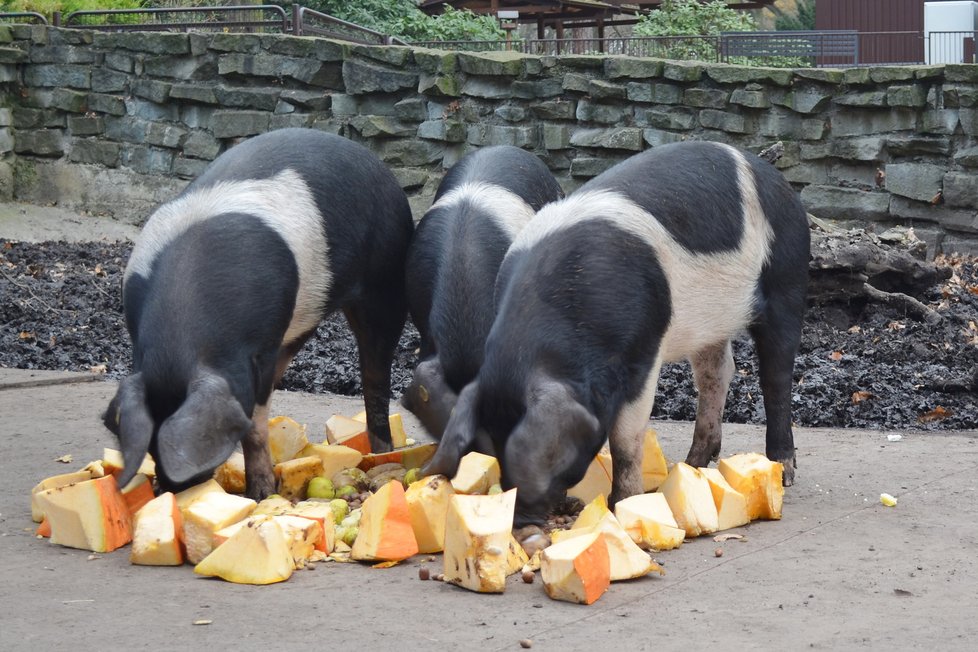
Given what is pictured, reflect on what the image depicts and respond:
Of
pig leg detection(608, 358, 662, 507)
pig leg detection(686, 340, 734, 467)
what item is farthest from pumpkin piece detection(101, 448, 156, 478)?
pig leg detection(686, 340, 734, 467)

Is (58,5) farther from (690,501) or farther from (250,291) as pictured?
(690,501)

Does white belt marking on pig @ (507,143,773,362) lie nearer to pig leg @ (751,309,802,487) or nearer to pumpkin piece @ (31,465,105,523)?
pig leg @ (751,309,802,487)

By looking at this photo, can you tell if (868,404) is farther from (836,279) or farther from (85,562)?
(85,562)

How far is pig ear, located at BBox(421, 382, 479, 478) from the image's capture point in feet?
12.8

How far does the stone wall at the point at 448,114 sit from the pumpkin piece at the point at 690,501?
6225 millimetres

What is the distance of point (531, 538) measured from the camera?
152 inches

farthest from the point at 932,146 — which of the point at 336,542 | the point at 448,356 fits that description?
the point at 336,542

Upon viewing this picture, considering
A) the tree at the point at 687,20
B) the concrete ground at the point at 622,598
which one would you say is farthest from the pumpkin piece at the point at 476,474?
the tree at the point at 687,20

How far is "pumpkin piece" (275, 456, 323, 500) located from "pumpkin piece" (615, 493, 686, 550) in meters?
1.24

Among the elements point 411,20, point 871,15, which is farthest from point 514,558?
point 871,15

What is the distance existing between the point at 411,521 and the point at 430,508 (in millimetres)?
79

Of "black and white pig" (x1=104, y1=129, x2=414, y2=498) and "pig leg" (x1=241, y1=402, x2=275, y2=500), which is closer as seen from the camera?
"black and white pig" (x1=104, y1=129, x2=414, y2=498)

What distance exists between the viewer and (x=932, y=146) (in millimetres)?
9672

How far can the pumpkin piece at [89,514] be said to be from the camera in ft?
13.1
